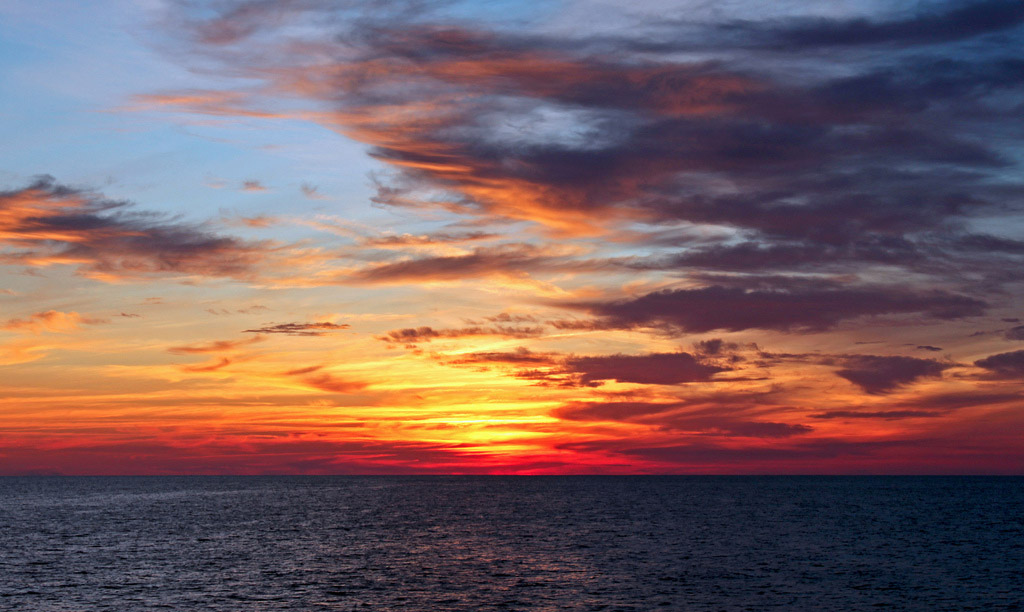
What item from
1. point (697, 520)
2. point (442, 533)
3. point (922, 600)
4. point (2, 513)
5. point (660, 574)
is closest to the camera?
point (922, 600)

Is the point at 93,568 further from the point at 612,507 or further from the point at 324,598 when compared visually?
the point at 612,507

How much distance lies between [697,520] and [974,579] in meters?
69.2

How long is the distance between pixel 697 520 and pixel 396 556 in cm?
6985

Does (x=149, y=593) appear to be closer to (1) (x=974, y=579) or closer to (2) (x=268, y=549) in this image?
(2) (x=268, y=549)

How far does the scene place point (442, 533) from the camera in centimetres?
11694

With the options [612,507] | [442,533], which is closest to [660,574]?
[442,533]

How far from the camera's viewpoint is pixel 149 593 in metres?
62.7

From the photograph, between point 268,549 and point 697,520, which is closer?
point 268,549

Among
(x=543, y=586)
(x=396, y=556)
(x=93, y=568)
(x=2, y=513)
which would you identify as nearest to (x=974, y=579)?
(x=543, y=586)

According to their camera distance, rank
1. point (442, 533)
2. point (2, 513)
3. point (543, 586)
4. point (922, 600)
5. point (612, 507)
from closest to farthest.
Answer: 1. point (922, 600)
2. point (543, 586)
3. point (442, 533)
4. point (2, 513)
5. point (612, 507)

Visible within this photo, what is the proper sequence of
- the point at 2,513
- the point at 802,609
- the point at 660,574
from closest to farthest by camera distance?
1. the point at 802,609
2. the point at 660,574
3. the point at 2,513

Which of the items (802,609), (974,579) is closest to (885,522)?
(974,579)

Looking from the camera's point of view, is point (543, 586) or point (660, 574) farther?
point (660, 574)

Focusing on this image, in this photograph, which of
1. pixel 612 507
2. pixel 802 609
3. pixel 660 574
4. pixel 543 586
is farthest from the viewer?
pixel 612 507
